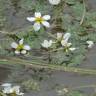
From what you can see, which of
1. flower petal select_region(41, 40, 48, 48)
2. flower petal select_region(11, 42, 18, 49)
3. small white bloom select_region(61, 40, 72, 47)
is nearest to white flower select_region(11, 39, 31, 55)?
flower petal select_region(11, 42, 18, 49)

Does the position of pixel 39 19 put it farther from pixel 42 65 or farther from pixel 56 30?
pixel 42 65

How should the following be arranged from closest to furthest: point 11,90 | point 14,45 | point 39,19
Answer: point 11,90, point 14,45, point 39,19

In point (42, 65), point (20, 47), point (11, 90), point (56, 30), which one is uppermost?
point (56, 30)

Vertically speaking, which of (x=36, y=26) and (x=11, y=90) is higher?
(x=36, y=26)

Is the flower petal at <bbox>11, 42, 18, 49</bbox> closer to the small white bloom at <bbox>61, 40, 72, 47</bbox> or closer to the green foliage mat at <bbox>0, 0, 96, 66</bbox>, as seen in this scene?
the green foliage mat at <bbox>0, 0, 96, 66</bbox>

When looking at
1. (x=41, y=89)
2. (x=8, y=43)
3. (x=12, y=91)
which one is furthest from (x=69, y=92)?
(x=8, y=43)

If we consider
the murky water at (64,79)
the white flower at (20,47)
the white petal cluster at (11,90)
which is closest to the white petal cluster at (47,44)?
the white flower at (20,47)

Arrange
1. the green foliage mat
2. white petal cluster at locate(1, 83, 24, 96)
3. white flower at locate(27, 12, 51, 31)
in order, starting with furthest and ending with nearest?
white flower at locate(27, 12, 51, 31), the green foliage mat, white petal cluster at locate(1, 83, 24, 96)

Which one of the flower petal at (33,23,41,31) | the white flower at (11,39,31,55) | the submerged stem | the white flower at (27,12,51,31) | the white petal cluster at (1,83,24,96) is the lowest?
the white petal cluster at (1,83,24,96)

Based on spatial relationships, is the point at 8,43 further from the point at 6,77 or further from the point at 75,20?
the point at 75,20

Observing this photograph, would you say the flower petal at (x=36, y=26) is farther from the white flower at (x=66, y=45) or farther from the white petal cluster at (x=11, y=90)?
the white petal cluster at (x=11, y=90)

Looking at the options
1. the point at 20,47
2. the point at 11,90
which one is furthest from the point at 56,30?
the point at 11,90
